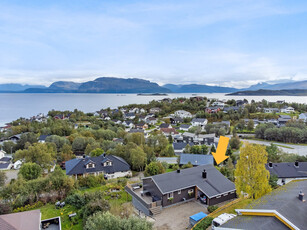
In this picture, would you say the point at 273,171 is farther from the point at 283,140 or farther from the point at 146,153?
the point at 283,140

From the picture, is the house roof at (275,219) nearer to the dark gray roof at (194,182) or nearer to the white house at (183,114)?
the dark gray roof at (194,182)

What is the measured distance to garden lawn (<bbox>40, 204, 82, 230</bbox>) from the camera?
1406 cm

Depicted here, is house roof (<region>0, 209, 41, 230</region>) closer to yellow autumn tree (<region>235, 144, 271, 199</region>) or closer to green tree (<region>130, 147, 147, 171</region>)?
yellow autumn tree (<region>235, 144, 271, 199</region>)

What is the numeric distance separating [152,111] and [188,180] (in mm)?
73411

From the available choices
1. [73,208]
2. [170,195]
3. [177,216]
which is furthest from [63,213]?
[177,216]

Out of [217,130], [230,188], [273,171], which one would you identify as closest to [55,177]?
[230,188]

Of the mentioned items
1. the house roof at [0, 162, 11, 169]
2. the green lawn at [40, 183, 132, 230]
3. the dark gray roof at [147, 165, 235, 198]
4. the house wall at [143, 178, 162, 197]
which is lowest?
the house roof at [0, 162, 11, 169]

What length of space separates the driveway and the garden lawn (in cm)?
530

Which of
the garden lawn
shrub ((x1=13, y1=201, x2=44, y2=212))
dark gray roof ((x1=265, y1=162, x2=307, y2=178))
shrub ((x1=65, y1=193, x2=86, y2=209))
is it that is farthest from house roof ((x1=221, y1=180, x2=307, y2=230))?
shrub ((x1=13, y1=201, x2=44, y2=212))

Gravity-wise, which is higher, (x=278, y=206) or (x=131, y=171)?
(x=278, y=206)

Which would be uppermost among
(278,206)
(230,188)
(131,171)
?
(278,206)

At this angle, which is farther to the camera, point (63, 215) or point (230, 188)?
point (230, 188)

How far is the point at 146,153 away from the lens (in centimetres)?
2967

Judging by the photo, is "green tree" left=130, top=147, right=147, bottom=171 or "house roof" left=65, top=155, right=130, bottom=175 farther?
"green tree" left=130, top=147, right=147, bottom=171
